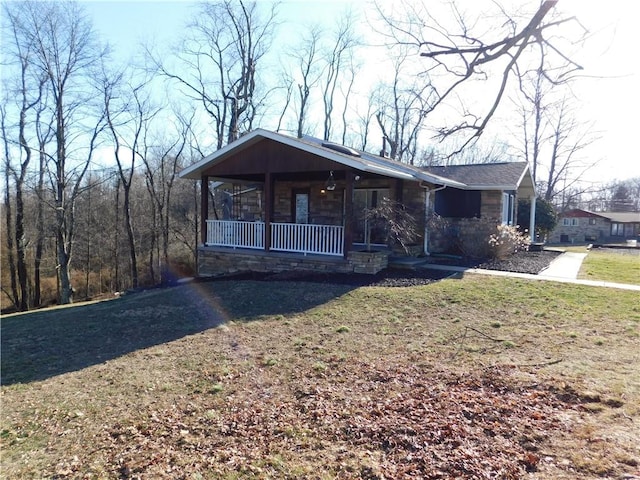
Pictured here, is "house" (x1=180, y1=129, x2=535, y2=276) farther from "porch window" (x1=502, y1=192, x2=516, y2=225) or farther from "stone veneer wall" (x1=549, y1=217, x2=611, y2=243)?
"stone veneer wall" (x1=549, y1=217, x2=611, y2=243)

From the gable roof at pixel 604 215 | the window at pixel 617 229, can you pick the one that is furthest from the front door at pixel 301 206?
the window at pixel 617 229

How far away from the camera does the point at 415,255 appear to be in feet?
41.5

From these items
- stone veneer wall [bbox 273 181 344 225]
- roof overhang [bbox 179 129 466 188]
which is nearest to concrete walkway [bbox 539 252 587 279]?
roof overhang [bbox 179 129 466 188]

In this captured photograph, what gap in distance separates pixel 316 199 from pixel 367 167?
5.11 metres

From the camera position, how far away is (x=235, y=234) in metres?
12.6

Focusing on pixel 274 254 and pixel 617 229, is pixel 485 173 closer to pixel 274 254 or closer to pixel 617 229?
pixel 274 254

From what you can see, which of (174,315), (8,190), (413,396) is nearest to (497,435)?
(413,396)

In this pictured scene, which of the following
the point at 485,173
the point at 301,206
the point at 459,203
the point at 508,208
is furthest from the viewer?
the point at 508,208

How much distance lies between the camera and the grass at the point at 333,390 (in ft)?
9.77

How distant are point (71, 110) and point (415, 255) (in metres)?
18.2

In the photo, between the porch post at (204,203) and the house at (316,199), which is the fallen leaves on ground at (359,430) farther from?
the porch post at (204,203)

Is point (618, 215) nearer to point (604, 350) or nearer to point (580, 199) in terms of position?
point (580, 199)

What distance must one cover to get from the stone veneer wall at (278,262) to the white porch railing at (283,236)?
1.08 ft

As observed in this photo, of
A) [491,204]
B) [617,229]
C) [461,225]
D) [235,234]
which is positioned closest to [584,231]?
[617,229]
